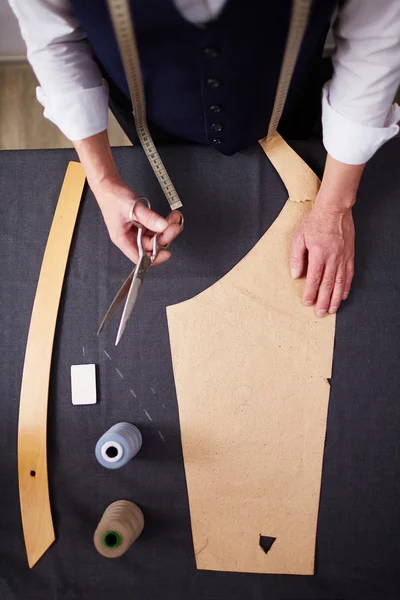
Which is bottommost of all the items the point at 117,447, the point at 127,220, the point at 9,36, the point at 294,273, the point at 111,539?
the point at 111,539

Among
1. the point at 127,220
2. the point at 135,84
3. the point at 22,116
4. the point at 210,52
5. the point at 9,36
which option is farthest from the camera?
the point at 22,116

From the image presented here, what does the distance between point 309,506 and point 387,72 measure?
81 centimetres

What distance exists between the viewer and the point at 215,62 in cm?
74

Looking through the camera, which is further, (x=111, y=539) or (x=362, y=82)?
(x=111, y=539)

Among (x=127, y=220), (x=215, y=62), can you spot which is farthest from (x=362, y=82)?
(x=127, y=220)

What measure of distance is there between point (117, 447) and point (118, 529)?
146 millimetres

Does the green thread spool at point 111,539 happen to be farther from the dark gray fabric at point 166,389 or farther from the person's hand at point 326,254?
the person's hand at point 326,254

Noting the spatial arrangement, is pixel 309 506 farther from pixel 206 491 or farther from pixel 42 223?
pixel 42 223

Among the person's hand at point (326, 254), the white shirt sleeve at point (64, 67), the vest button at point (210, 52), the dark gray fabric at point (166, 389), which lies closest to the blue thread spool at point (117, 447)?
the dark gray fabric at point (166, 389)

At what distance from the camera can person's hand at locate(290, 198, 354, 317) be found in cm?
97

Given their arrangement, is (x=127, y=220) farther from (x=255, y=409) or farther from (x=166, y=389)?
(x=255, y=409)

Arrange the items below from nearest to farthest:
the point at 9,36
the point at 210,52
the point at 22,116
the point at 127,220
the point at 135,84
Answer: the point at 210,52 → the point at 135,84 → the point at 127,220 → the point at 9,36 → the point at 22,116

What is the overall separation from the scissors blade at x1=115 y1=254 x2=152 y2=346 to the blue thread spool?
19cm

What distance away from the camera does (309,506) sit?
3.23 ft
